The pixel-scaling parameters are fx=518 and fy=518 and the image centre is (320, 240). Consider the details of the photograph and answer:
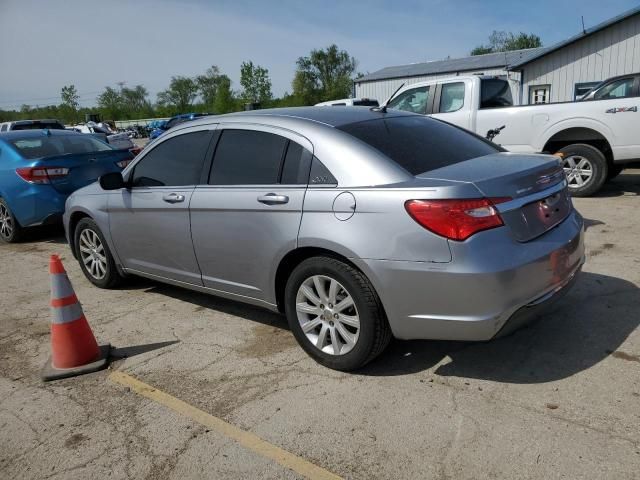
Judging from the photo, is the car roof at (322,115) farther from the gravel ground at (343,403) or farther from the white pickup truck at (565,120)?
the white pickup truck at (565,120)

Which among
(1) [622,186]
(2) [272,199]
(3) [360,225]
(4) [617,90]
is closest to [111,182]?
(2) [272,199]

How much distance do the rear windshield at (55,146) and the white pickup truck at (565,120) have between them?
449 centimetres

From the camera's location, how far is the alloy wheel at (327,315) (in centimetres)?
312

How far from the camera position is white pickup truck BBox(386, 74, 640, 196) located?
7.21 m

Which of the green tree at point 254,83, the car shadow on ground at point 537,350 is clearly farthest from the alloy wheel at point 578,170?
the green tree at point 254,83

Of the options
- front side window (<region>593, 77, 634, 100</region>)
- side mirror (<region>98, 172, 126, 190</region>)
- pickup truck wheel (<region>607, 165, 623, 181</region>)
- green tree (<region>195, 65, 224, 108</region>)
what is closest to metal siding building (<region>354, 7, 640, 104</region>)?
front side window (<region>593, 77, 634, 100</region>)

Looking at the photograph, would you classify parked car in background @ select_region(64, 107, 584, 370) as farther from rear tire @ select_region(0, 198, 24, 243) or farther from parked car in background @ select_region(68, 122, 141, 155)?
parked car in background @ select_region(68, 122, 141, 155)

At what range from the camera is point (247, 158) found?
3.67 m

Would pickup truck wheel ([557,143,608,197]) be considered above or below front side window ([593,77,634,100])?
below

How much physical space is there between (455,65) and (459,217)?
34.3 m

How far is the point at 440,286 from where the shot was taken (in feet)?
8.92

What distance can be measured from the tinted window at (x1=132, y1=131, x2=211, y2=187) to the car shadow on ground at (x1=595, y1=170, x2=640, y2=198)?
6613 millimetres

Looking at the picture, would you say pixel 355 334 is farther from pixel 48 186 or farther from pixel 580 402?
pixel 48 186

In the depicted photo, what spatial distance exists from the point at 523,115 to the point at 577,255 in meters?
5.24
